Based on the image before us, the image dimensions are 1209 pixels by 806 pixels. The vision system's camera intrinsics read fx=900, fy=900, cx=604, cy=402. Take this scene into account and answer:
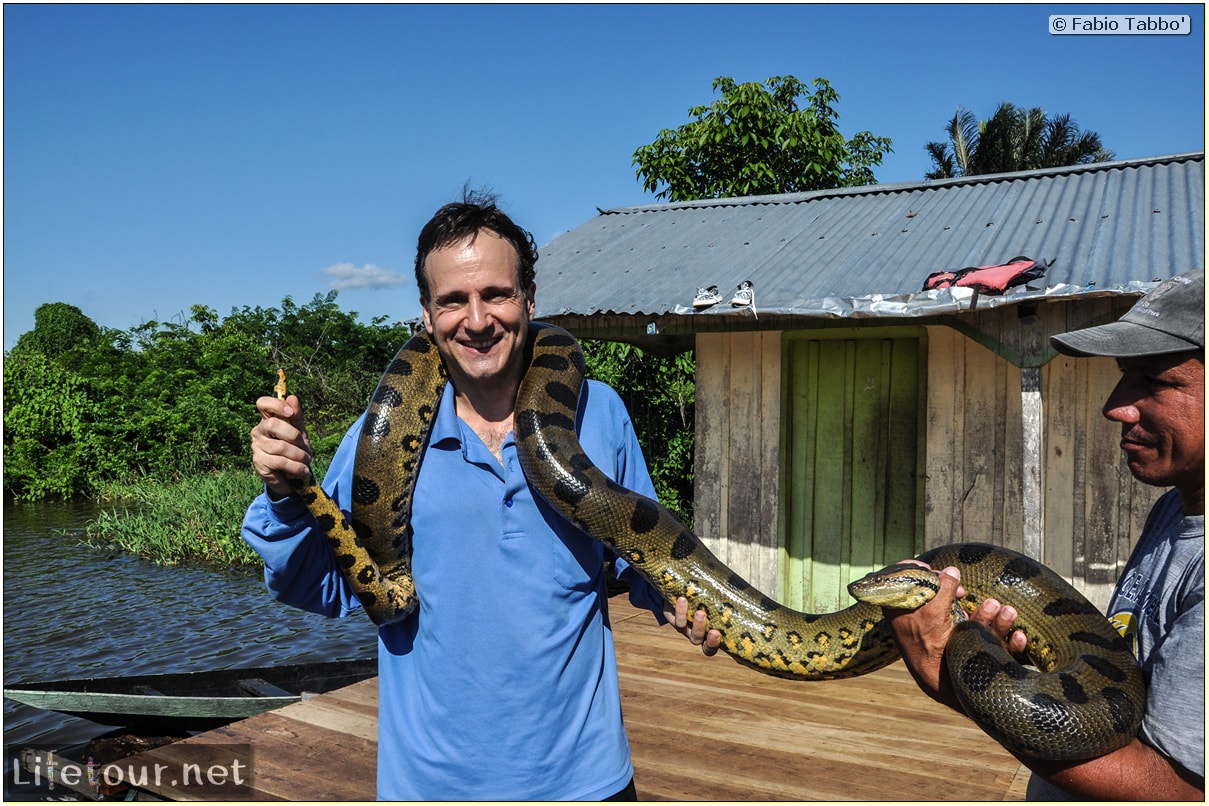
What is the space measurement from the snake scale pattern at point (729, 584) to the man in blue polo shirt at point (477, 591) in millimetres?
93

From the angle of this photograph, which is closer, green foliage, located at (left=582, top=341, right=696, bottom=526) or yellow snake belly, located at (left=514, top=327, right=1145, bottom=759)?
yellow snake belly, located at (left=514, top=327, right=1145, bottom=759)

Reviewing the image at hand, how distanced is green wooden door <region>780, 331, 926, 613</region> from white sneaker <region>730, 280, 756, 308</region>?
6.25 feet

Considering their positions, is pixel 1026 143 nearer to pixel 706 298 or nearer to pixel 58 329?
pixel 706 298

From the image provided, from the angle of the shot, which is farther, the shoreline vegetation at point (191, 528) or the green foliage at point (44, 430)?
the green foliage at point (44, 430)

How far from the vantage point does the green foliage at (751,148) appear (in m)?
15.9

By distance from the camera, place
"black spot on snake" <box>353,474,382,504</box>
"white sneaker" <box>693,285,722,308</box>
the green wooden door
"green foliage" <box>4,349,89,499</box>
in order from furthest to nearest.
Result: "green foliage" <box>4,349,89,499</box> < the green wooden door < "white sneaker" <box>693,285,722,308</box> < "black spot on snake" <box>353,474,382,504</box>

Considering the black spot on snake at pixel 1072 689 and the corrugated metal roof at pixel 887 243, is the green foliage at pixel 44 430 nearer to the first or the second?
the corrugated metal roof at pixel 887 243

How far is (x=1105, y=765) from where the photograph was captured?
2039 millimetres

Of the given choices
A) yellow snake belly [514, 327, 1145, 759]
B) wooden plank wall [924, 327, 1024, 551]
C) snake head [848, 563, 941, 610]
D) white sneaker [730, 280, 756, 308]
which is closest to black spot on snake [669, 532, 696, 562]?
yellow snake belly [514, 327, 1145, 759]

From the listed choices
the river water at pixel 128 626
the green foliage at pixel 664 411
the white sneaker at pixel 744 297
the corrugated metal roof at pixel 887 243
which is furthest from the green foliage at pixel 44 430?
the white sneaker at pixel 744 297

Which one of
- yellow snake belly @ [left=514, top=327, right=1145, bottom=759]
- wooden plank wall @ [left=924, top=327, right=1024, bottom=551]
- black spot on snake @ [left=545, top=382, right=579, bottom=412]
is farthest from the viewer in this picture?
wooden plank wall @ [left=924, top=327, right=1024, bottom=551]

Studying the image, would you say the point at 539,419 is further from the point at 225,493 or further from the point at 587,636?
the point at 225,493

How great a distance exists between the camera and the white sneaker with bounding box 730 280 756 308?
717 centimetres

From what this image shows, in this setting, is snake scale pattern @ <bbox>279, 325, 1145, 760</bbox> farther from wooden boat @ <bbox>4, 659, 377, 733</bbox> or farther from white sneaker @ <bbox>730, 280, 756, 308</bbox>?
wooden boat @ <bbox>4, 659, 377, 733</bbox>
